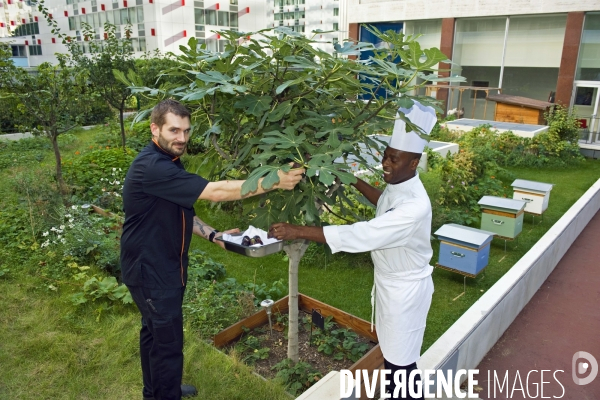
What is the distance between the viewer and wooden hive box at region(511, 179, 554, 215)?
739 cm

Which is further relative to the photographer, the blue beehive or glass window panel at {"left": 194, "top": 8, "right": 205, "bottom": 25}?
glass window panel at {"left": 194, "top": 8, "right": 205, "bottom": 25}

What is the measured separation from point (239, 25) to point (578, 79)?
30.5 meters

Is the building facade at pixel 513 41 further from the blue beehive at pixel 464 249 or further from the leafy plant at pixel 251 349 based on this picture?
the leafy plant at pixel 251 349

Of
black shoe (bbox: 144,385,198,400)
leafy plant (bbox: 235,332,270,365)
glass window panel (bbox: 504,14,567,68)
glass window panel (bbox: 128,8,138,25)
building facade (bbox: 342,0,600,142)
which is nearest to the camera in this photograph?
black shoe (bbox: 144,385,198,400)

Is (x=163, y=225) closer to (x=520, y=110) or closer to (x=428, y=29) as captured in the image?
(x=520, y=110)

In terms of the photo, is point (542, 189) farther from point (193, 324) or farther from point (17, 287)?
point (17, 287)

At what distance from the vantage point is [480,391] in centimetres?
385

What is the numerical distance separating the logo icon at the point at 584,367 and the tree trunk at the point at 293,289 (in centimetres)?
256

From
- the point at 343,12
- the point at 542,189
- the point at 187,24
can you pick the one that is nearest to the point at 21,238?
the point at 542,189

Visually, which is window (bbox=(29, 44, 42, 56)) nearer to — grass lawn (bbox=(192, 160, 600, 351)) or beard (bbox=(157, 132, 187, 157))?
grass lawn (bbox=(192, 160, 600, 351))

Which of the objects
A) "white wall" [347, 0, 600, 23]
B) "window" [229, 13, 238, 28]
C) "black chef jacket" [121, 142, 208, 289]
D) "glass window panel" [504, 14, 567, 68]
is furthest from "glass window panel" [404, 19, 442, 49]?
"window" [229, 13, 238, 28]

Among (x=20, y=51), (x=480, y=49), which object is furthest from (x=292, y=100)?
(x=20, y=51)

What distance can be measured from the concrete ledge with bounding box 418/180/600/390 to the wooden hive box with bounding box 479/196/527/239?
0.44 m

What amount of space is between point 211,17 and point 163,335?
39501mm
